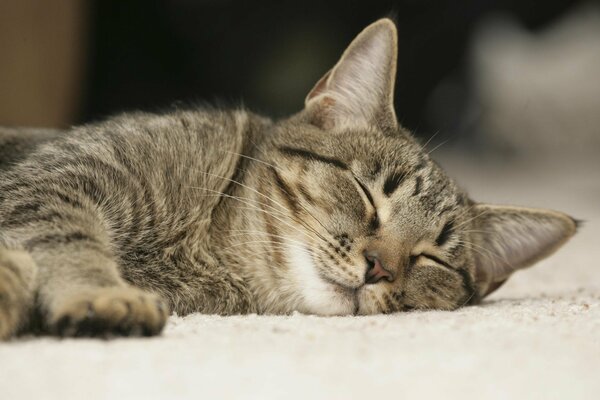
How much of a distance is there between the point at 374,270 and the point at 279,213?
0.85 ft

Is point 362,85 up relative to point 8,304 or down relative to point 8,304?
up

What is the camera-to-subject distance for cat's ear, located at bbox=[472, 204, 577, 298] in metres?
1.62

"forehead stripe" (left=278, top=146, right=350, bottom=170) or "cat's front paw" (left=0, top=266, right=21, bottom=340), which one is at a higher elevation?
"forehead stripe" (left=278, top=146, right=350, bottom=170)

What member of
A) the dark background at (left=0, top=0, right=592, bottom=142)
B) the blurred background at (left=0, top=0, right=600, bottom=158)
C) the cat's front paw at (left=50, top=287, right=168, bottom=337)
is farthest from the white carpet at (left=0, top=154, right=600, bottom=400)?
the dark background at (left=0, top=0, right=592, bottom=142)

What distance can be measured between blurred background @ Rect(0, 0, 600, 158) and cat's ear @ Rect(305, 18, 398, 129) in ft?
5.86

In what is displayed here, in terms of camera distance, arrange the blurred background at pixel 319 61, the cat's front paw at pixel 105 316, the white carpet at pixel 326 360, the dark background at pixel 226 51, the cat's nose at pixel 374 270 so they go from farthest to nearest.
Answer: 1. the dark background at pixel 226 51
2. the blurred background at pixel 319 61
3. the cat's nose at pixel 374 270
4. the cat's front paw at pixel 105 316
5. the white carpet at pixel 326 360

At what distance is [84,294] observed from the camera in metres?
1.01

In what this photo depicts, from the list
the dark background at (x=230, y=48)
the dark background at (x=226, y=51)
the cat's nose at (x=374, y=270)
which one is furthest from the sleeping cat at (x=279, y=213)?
the dark background at (x=230, y=48)

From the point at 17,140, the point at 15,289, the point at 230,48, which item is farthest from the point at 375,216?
the point at 230,48

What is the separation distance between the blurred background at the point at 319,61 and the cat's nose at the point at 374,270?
2194 mm

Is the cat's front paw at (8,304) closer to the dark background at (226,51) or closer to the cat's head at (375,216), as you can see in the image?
the cat's head at (375,216)

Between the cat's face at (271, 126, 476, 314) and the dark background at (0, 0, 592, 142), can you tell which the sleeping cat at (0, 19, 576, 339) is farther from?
the dark background at (0, 0, 592, 142)

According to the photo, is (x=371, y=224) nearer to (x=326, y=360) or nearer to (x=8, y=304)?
(x=326, y=360)

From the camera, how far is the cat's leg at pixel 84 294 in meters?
0.99
